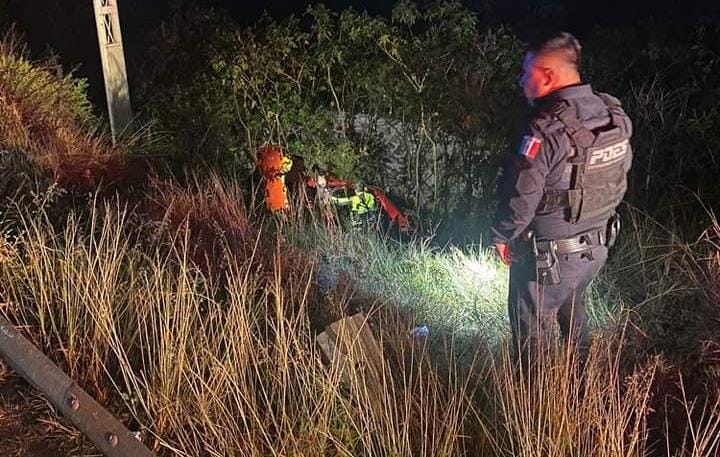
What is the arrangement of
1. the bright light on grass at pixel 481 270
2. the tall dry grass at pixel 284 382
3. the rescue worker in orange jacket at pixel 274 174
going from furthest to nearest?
the rescue worker in orange jacket at pixel 274 174
the bright light on grass at pixel 481 270
the tall dry grass at pixel 284 382

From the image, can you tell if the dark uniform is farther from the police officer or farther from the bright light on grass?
the bright light on grass

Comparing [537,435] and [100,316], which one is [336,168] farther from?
[537,435]

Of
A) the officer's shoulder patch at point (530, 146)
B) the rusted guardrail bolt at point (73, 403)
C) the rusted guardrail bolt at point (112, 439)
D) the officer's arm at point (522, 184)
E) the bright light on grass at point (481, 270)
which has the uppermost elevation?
the officer's shoulder patch at point (530, 146)

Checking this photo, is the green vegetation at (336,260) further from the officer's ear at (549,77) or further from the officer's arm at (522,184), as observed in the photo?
the officer's ear at (549,77)

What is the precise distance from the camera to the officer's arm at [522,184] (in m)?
3.42

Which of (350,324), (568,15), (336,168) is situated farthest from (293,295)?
(568,15)

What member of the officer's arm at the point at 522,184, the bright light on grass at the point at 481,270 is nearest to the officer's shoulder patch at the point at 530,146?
the officer's arm at the point at 522,184

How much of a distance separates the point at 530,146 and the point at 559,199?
0.32 metres

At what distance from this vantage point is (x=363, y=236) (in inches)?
224

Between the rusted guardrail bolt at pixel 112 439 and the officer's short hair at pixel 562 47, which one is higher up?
the officer's short hair at pixel 562 47

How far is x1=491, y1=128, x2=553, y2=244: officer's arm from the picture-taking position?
3.42 metres

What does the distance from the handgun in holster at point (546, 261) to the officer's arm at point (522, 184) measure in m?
0.15

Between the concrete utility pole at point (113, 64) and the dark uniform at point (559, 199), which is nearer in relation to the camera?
the dark uniform at point (559, 199)

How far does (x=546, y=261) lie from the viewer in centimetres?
373
